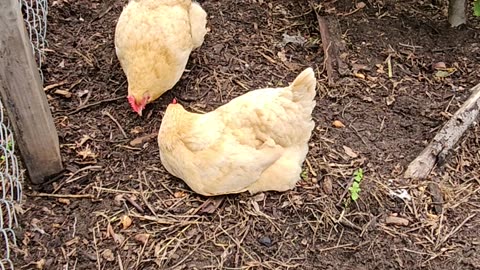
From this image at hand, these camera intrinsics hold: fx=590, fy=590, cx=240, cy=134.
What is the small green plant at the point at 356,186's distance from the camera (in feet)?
10.1

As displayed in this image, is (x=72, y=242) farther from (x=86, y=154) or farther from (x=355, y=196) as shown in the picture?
(x=355, y=196)

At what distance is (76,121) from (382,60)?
6.62 feet

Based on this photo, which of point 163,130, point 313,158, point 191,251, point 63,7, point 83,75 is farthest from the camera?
point 63,7

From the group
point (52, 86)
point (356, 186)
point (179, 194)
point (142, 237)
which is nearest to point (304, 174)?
point (356, 186)

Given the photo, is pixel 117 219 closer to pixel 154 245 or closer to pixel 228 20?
pixel 154 245

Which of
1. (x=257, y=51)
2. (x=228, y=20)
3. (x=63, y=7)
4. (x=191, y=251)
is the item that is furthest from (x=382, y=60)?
(x=63, y=7)

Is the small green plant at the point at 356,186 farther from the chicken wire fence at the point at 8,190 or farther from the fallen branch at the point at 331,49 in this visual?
the chicken wire fence at the point at 8,190

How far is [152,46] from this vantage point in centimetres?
343

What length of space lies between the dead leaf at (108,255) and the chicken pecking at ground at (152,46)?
0.89m

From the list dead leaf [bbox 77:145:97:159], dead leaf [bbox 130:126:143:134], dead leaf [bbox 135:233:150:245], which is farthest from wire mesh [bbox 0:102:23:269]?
dead leaf [bbox 130:126:143:134]

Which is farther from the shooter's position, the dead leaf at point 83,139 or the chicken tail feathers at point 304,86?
the dead leaf at point 83,139

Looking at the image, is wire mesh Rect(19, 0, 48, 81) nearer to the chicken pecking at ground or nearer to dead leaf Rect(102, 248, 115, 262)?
the chicken pecking at ground

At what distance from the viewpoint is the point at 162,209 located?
3025mm

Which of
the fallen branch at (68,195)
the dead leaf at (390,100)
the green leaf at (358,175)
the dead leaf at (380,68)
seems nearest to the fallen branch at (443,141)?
the green leaf at (358,175)
